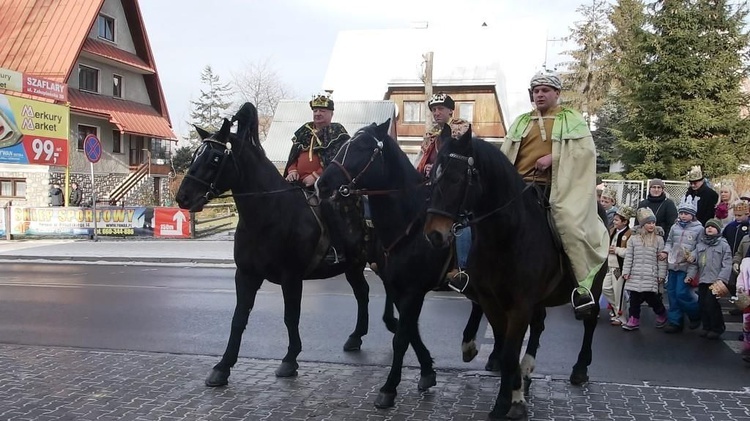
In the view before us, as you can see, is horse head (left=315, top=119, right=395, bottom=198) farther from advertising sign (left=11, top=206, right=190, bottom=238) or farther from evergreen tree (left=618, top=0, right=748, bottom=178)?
evergreen tree (left=618, top=0, right=748, bottom=178)

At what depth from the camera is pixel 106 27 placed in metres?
32.8

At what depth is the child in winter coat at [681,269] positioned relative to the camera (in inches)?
328

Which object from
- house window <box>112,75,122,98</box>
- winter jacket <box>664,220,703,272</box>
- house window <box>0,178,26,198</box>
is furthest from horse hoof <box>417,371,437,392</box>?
house window <box>112,75,122,98</box>

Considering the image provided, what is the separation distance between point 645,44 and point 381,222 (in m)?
22.7

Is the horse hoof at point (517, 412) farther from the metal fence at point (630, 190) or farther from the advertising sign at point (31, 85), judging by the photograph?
the advertising sign at point (31, 85)

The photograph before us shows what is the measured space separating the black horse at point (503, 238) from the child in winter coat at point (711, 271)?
404cm

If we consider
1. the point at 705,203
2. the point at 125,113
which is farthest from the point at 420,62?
the point at 705,203

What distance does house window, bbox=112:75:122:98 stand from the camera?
32875 mm

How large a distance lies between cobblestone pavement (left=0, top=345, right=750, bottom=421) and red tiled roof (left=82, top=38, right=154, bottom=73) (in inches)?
1092

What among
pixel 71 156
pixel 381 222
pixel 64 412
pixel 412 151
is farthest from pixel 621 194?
pixel 71 156

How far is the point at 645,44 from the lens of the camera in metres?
24.1

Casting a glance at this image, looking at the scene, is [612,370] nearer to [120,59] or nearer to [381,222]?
[381,222]

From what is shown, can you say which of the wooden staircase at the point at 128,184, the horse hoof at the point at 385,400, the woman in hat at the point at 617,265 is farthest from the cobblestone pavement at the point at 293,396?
the wooden staircase at the point at 128,184

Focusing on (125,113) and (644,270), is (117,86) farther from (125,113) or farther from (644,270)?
(644,270)
